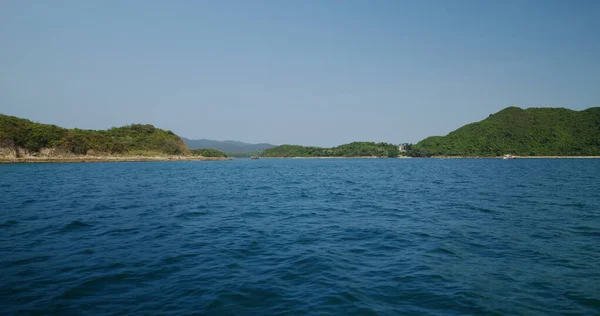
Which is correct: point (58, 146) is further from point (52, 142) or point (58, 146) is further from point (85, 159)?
point (85, 159)

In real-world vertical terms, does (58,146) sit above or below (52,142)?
below

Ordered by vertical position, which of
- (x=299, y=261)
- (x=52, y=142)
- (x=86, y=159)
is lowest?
(x=299, y=261)

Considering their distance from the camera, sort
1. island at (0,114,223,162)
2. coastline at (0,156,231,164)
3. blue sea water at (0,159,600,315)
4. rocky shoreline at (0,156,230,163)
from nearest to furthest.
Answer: blue sea water at (0,159,600,315) < island at (0,114,223,162) < coastline at (0,156,231,164) < rocky shoreline at (0,156,230,163)

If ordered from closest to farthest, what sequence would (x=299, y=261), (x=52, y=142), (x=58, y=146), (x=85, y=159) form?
(x=299, y=261)
(x=52, y=142)
(x=58, y=146)
(x=85, y=159)

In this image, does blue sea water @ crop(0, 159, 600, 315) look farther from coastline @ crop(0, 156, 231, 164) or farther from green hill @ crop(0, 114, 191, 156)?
green hill @ crop(0, 114, 191, 156)

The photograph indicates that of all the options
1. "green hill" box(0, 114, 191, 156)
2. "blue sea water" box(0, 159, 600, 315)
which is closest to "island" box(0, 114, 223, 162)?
"green hill" box(0, 114, 191, 156)

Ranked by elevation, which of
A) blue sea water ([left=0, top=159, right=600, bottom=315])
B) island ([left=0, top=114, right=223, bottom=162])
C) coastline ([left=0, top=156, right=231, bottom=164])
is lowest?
blue sea water ([left=0, top=159, right=600, bottom=315])

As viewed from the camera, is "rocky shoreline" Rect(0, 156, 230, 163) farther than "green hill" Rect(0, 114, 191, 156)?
Yes

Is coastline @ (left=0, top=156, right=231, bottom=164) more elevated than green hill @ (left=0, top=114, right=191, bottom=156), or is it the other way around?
green hill @ (left=0, top=114, right=191, bottom=156)

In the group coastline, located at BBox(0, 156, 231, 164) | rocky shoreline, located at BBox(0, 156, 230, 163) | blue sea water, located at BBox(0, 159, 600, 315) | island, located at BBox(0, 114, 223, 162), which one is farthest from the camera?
rocky shoreline, located at BBox(0, 156, 230, 163)

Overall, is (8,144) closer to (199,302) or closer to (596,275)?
(199,302)

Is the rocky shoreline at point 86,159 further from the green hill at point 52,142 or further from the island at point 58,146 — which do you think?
the green hill at point 52,142

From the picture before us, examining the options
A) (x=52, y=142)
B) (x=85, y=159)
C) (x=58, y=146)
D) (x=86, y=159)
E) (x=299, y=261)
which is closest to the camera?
(x=299, y=261)

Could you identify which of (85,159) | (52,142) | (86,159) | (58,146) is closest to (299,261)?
(52,142)
